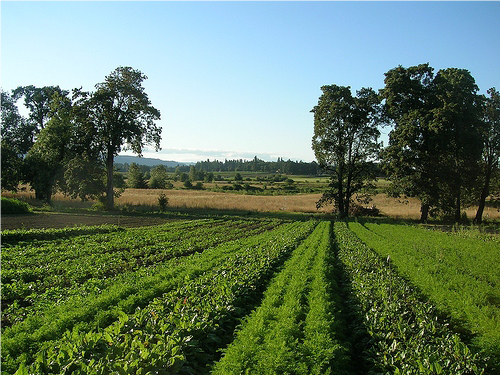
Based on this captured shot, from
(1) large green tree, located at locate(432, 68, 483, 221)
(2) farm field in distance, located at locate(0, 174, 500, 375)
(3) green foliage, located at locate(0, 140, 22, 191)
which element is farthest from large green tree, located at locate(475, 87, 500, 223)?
(3) green foliage, located at locate(0, 140, 22, 191)

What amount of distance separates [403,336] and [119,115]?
40.6 m

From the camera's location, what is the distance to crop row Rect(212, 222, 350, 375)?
558 centimetres

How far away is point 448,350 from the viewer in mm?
5773

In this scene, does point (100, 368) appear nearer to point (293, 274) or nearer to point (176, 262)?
point (293, 274)

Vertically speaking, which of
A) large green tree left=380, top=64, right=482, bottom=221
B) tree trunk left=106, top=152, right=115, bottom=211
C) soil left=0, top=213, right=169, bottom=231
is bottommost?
soil left=0, top=213, right=169, bottom=231

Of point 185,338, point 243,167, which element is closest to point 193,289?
point 185,338

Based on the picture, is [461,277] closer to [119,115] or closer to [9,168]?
[119,115]

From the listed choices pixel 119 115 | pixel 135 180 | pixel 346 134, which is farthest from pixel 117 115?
pixel 135 180

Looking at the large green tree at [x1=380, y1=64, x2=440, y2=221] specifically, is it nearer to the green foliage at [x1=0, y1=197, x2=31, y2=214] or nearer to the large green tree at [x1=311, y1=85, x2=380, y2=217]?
the large green tree at [x1=311, y1=85, x2=380, y2=217]

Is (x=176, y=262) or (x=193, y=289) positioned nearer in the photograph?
(x=193, y=289)

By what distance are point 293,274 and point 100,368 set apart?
26.6ft

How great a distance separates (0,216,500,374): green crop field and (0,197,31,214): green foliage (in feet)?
68.7

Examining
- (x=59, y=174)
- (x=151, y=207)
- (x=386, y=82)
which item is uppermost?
(x=386, y=82)

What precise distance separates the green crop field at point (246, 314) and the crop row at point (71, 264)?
2.2 inches
